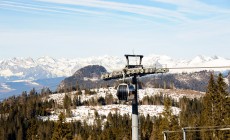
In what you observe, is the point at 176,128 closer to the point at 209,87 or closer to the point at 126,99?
the point at 209,87

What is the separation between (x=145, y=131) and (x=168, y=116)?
78.5 m

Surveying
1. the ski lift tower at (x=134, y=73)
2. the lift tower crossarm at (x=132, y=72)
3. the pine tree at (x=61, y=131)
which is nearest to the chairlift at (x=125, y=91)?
the ski lift tower at (x=134, y=73)

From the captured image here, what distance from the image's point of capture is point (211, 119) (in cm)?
10744

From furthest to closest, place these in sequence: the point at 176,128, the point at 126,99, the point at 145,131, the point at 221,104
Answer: the point at 145,131
the point at 221,104
the point at 176,128
the point at 126,99

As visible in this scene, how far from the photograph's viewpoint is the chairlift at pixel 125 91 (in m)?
35.3

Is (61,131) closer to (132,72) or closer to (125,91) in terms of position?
(132,72)

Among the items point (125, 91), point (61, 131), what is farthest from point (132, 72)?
point (61, 131)

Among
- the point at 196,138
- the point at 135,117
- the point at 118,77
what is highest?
the point at 118,77

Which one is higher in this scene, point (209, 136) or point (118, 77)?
point (118, 77)

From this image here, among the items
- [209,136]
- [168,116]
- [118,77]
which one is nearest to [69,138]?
[168,116]

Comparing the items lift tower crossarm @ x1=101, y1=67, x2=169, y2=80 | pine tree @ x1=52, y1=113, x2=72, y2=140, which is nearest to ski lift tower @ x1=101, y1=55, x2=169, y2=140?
lift tower crossarm @ x1=101, y1=67, x2=169, y2=80

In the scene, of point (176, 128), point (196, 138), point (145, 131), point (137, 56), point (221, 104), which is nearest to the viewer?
point (137, 56)

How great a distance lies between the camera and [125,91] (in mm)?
35375

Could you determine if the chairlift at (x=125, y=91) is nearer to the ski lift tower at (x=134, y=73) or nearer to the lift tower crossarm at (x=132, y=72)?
the ski lift tower at (x=134, y=73)
